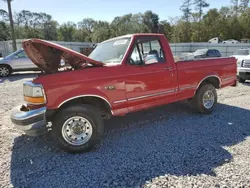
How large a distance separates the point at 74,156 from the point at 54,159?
31 centimetres

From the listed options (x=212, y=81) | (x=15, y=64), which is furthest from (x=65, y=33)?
(x=212, y=81)

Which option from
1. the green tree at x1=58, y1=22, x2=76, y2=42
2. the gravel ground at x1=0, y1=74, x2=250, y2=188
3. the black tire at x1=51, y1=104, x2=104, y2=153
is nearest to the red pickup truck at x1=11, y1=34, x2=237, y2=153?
the black tire at x1=51, y1=104, x2=104, y2=153

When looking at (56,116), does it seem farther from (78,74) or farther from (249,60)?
(249,60)

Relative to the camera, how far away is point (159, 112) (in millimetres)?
5312

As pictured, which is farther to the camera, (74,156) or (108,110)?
(108,110)

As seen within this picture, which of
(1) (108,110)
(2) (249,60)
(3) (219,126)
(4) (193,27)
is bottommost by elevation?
(3) (219,126)

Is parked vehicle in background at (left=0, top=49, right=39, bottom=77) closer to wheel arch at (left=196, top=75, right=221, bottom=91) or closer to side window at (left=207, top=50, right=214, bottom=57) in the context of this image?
wheel arch at (left=196, top=75, right=221, bottom=91)

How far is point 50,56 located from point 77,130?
1393 mm

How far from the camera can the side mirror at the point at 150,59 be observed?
157 inches

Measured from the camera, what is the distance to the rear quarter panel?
451 centimetres

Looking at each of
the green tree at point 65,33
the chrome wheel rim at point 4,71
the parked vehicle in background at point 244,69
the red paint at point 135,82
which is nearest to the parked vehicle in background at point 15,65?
the chrome wheel rim at point 4,71

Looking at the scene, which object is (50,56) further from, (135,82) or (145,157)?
(145,157)

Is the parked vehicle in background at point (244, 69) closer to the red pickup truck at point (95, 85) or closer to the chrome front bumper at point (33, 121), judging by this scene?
the red pickup truck at point (95, 85)

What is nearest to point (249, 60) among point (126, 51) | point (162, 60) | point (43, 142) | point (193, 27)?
point (162, 60)
